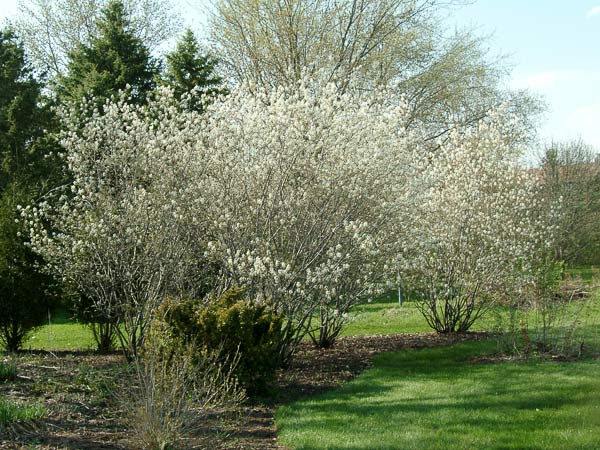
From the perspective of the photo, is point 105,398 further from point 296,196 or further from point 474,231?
point 474,231

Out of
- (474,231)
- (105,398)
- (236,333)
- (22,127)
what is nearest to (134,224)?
(236,333)

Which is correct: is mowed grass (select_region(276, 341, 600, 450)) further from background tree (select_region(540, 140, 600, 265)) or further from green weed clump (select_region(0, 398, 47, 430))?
background tree (select_region(540, 140, 600, 265))

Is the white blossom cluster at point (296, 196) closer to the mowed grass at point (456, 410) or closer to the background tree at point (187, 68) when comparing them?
the mowed grass at point (456, 410)

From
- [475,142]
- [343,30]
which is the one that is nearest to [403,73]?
[343,30]

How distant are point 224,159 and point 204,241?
1.14m

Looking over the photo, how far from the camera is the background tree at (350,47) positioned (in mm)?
17906

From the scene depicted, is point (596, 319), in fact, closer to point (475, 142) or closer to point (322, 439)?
point (475, 142)

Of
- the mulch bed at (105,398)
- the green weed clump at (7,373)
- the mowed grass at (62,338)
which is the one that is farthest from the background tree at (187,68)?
the green weed clump at (7,373)

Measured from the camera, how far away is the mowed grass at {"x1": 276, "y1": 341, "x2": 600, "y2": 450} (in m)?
5.47

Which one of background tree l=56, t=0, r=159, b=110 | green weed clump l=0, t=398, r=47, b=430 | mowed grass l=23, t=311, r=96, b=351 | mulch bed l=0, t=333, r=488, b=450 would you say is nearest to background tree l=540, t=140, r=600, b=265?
mulch bed l=0, t=333, r=488, b=450

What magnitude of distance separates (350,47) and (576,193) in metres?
7.91

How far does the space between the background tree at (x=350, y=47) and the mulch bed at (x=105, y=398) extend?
30.0 feet

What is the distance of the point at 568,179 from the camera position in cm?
2153

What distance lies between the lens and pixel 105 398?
6727 mm
